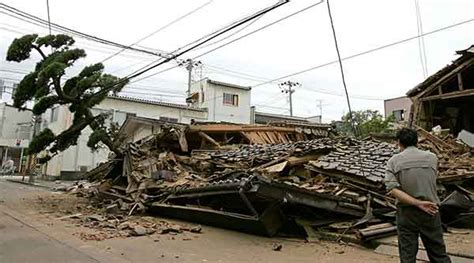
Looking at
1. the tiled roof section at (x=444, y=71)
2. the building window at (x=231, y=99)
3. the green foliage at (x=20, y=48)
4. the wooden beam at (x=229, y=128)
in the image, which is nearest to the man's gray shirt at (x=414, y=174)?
the tiled roof section at (x=444, y=71)

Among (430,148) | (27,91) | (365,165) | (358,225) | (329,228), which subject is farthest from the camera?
(27,91)

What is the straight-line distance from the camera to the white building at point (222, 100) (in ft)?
119

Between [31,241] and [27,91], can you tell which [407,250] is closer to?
[31,241]

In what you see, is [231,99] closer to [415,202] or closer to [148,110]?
[148,110]

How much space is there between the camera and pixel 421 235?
4477 mm

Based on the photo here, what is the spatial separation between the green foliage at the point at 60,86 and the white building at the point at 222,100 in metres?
19.1

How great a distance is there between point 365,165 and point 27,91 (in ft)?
41.0

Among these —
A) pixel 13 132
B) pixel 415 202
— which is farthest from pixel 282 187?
pixel 13 132

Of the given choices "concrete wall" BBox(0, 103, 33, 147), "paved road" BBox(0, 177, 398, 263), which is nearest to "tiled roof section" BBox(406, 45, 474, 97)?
"paved road" BBox(0, 177, 398, 263)

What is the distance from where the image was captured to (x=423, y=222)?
14.5 feet

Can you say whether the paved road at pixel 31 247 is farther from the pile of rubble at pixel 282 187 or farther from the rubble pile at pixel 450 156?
the rubble pile at pixel 450 156

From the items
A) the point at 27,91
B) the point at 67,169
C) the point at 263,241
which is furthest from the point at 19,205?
the point at 67,169

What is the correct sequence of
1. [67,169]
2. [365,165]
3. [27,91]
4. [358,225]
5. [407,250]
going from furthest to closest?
1. [67,169]
2. [27,91]
3. [365,165]
4. [358,225]
5. [407,250]

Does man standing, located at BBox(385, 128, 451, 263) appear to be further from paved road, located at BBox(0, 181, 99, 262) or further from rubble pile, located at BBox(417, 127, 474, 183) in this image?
rubble pile, located at BBox(417, 127, 474, 183)
